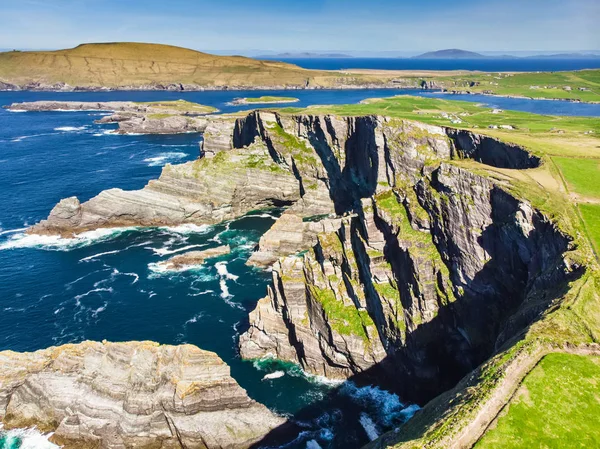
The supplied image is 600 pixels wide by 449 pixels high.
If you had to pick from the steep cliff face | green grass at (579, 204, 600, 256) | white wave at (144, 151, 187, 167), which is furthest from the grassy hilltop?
white wave at (144, 151, 187, 167)

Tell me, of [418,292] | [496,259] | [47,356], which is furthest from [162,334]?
[496,259]

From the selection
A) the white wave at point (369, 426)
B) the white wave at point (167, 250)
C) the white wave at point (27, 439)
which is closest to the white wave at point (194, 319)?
the white wave at point (27, 439)

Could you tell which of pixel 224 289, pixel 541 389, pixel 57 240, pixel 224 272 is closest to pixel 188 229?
pixel 224 272

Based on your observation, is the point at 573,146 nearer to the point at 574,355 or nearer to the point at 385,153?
the point at 385,153

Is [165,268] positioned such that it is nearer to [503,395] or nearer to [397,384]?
[397,384]

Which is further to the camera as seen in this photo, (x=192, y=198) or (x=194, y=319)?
(x=192, y=198)

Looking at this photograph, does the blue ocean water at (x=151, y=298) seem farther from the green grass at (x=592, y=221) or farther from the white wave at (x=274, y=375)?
the green grass at (x=592, y=221)
